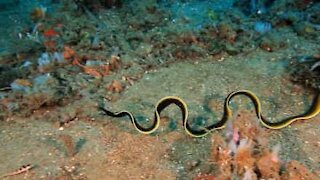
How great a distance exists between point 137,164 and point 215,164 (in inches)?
30.5

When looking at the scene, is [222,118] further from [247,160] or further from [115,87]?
[115,87]

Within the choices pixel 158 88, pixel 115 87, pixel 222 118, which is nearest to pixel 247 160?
pixel 222 118

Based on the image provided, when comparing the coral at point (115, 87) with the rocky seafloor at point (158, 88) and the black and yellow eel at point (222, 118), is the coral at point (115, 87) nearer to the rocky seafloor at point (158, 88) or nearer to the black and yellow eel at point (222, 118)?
the rocky seafloor at point (158, 88)

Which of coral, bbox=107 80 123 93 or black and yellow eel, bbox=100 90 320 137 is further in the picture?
coral, bbox=107 80 123 93

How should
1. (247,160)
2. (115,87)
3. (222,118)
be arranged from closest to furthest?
(247,160)
(222,118)
(115,87)

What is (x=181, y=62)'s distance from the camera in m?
5.32

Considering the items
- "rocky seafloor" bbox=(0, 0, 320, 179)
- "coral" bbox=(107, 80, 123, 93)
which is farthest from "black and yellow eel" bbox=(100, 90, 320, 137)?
"coral" bbox=(107, 80, 123, 93)

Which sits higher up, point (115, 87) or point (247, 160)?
point (247, 160)

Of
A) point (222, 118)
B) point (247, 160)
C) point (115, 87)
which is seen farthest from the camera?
point (115, 87)

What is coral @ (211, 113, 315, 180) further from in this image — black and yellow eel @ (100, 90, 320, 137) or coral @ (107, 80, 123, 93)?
coral @ (107, 80, 123, 93)

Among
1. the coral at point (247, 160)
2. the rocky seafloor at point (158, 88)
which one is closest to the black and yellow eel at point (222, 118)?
the rocky seafloor at point (158, 88)

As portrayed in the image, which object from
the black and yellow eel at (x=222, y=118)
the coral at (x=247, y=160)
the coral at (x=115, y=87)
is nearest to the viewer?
the coral at (x=247, y=160)

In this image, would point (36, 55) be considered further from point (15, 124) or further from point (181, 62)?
point (181, 62)

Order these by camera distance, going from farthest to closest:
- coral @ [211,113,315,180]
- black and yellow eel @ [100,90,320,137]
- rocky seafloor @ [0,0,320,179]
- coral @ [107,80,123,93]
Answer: coral @ [107,80,123,93], black and yellow eel @ [100,90,320,137], rocky seafloor @ [0,0,320,179], coral @ [211,113,315,180]
